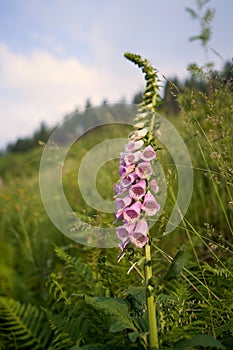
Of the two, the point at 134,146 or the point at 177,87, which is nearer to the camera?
the point at 134,146

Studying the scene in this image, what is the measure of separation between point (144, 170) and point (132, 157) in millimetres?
62

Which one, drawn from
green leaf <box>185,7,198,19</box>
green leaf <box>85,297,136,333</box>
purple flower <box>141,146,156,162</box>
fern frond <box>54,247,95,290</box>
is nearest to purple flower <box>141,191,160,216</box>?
purple flower <box>141,146,156,162</box>

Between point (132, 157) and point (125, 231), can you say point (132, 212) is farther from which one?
point (132, 157)

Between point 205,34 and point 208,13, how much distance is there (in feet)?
0.46

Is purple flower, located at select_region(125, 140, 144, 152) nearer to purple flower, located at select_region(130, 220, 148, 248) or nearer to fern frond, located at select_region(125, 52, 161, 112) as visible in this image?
fern frond, located at select_region(125, 52, 161, 112)

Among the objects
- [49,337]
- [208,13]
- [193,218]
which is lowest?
[49,337]

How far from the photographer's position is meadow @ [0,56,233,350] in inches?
56.4

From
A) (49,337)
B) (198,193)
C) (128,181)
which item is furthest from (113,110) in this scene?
(128,181)

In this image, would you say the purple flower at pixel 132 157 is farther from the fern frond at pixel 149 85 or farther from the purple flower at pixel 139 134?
the fern frond at pixel 149 85

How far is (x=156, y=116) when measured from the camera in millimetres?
1533

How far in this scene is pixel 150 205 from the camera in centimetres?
140

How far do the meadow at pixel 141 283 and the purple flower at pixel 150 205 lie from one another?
3.5 inches

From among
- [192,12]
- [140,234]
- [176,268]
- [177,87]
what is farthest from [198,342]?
[192,12]

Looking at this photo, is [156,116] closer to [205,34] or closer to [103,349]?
[103,349]
